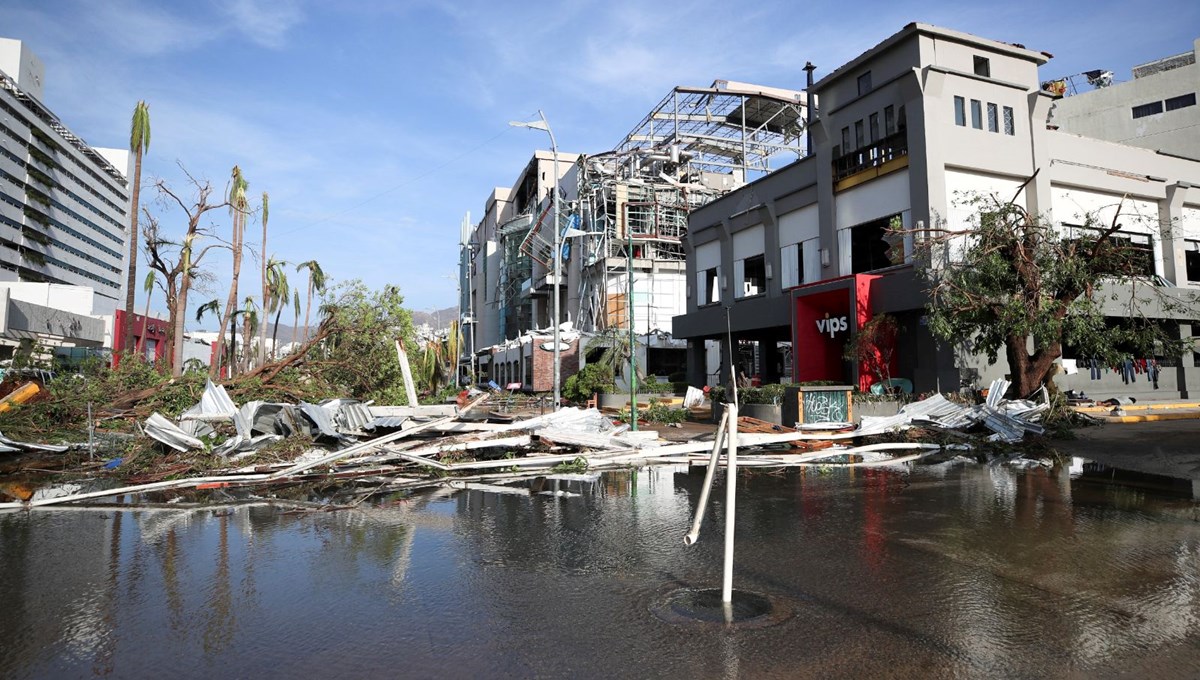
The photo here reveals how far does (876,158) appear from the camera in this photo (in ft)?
80.3

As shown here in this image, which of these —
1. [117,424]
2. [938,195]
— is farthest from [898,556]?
[938,195]

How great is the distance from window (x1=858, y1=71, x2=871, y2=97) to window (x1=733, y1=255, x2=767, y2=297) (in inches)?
346

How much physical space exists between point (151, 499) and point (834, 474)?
10.9 m

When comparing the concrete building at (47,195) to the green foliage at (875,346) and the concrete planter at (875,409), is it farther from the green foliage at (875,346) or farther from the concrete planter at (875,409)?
the concrete planter at (875,409)

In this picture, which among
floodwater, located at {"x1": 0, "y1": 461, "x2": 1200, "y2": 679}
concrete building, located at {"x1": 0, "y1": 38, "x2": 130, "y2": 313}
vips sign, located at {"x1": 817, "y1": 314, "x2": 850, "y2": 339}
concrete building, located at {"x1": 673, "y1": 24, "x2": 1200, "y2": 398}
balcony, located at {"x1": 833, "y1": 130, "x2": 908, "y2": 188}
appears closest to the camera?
floodwater, located at {"x1": 0, "y1": 461, "x2": 1200, "y2": 679}

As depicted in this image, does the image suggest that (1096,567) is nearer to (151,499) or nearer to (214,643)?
(214,643)

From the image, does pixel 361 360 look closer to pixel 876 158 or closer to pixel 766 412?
pixel 766 412

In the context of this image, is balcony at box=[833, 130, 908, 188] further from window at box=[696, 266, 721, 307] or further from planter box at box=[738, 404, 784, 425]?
planter box at box=[738, 404, 784, 425]

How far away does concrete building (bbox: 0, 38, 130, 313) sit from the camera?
232ft

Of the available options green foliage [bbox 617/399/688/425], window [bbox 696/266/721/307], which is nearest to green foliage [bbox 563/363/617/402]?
window [bbox 696/266/721/307]

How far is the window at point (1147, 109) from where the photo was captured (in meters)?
40.8

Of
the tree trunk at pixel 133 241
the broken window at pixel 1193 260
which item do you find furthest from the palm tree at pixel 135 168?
the broken window at pixel 1193 260

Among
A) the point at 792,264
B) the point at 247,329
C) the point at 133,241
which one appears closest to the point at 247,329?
the point at 247,329

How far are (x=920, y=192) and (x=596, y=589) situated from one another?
21.0 meters
